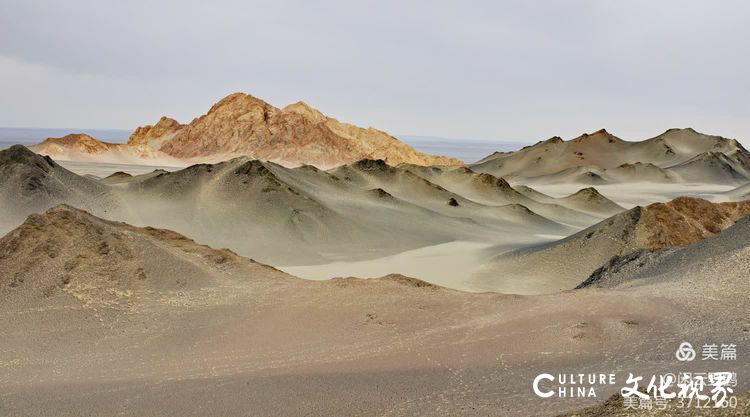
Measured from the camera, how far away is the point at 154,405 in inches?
428

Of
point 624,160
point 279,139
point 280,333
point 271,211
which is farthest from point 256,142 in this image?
point 280,333

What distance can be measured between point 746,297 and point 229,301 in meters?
13.1

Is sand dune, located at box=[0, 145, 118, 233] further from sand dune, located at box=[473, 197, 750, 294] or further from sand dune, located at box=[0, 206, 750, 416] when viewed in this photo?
sand dune, located at box=[473, 197, 750, 294]

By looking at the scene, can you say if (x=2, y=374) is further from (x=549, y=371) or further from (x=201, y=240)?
(x=201, y=240)

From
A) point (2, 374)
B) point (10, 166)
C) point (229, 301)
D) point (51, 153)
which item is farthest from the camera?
point (51, 153)

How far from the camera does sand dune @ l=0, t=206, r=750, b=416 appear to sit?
1105cm

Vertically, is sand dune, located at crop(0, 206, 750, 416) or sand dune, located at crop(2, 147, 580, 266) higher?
sand dune, located at crop(2, 147, 580, 266)

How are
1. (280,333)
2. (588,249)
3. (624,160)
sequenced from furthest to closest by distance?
(624,160), (588,249), (280,333)

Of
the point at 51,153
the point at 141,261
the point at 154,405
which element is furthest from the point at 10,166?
the point at 51,153

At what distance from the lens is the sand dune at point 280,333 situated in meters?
11.1

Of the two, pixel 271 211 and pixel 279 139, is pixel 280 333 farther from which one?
pixel 279 139

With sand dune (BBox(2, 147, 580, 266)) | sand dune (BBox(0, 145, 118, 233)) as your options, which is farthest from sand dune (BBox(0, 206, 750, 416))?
sand dune (BBox(0, 145, 118, 233))

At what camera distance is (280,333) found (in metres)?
14.5

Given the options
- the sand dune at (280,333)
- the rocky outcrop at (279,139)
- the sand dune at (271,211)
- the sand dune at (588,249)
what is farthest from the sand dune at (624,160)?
the sand dune at (280,333)
